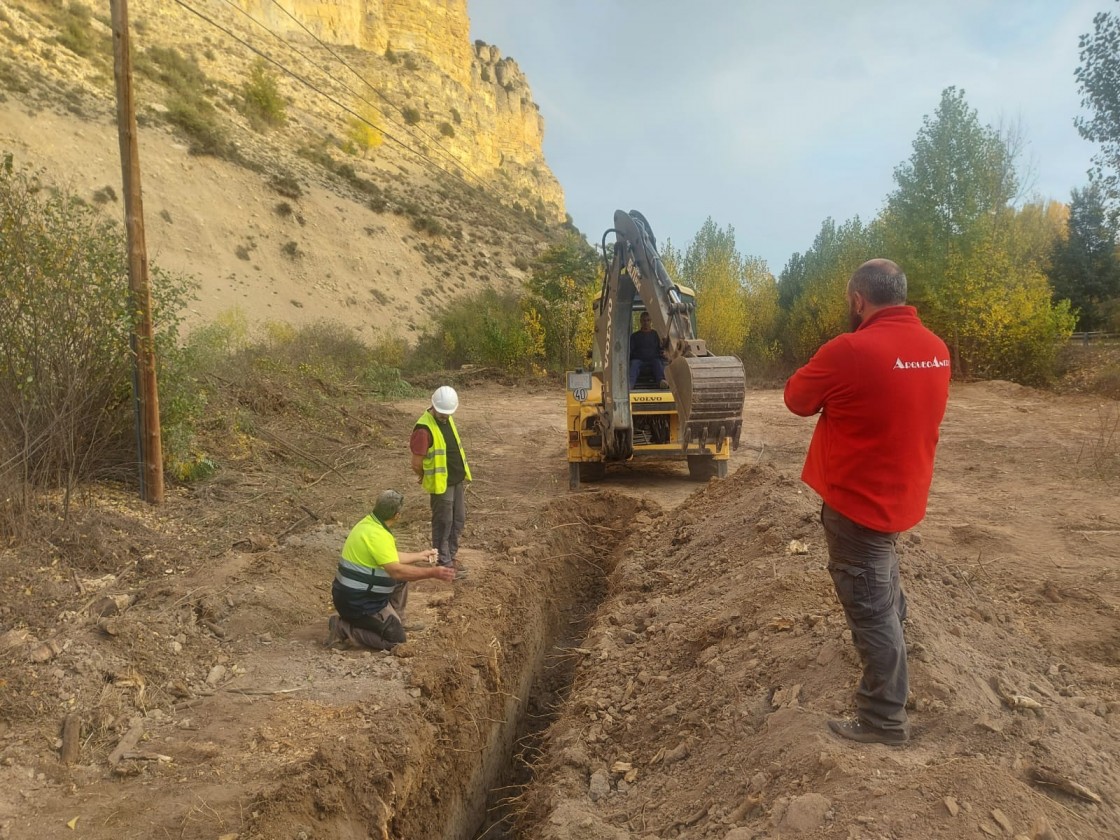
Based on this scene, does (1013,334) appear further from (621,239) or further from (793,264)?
(621,239)

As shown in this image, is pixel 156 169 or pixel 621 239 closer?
pixel 621 239

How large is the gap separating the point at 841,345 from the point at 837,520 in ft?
2.46

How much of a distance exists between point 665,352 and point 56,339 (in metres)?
6.11

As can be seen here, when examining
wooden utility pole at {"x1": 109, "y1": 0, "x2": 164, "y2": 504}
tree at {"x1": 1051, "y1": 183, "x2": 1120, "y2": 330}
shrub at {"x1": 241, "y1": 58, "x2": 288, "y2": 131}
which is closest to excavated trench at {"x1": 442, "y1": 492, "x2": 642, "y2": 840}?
wooden utility pole at {"x1": 109, "y1": 0, "x2": 164, "y2": 504}

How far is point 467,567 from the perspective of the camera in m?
7.46

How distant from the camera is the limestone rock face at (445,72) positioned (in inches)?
2162

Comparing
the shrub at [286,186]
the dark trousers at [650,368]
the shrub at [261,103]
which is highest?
the shrub at [261,103]

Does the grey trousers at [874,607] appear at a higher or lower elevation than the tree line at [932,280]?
lower

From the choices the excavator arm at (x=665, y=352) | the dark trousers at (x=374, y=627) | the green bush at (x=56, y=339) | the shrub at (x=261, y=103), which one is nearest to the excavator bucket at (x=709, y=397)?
the excavator arm at (x=665, y=352)

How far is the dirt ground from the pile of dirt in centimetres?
2

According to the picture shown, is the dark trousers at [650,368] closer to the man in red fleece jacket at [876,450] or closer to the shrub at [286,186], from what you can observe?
the man in red fleece jacket at [876,450]

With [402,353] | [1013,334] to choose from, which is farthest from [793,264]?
[402,353]

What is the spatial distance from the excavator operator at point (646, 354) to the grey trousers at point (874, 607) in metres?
7.24

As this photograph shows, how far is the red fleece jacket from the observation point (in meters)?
3.04
